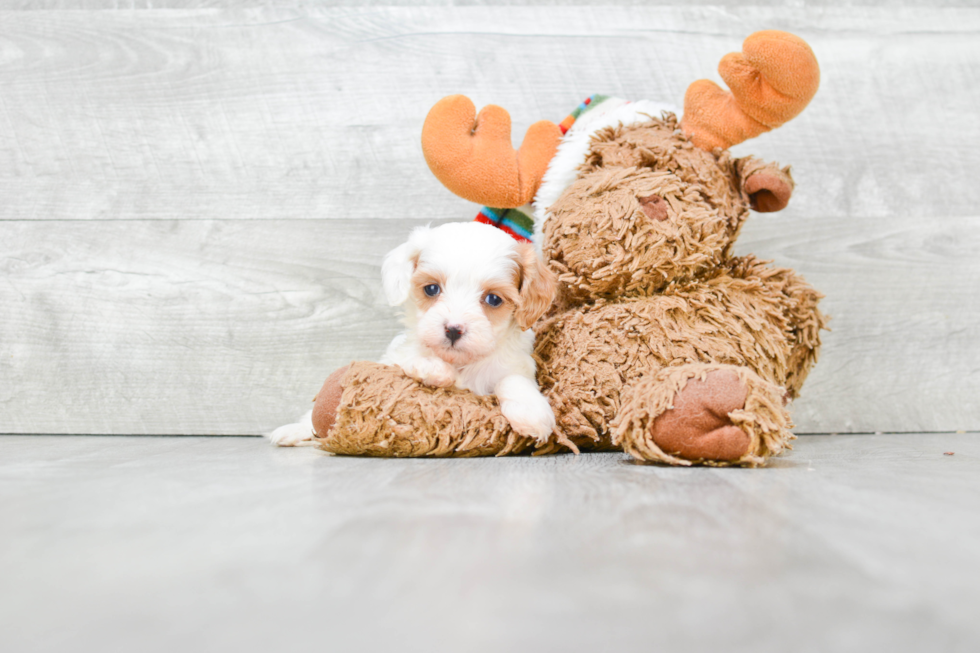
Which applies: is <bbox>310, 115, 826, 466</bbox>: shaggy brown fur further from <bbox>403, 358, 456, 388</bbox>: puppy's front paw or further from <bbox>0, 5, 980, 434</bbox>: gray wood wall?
<bbox>0, 5, 980, 434</bbox>: gray wood wall

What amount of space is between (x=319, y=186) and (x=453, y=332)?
65 centimetres

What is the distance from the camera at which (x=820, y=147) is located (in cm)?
146

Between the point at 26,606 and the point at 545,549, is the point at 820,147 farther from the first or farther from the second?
the point at 26,606

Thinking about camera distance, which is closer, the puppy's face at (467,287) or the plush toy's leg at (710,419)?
the plush toy's leg at (710,419)

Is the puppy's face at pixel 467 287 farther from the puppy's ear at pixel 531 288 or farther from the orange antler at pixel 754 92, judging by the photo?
the orange antler at pixel 754 92

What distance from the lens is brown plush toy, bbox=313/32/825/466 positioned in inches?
37.1

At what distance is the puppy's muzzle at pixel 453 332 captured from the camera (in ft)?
3.18

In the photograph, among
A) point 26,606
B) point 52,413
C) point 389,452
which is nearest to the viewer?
point 26,606

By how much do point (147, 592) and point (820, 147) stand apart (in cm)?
151

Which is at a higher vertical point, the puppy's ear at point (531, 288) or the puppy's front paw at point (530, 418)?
the puppy's ear at point (531, 288)

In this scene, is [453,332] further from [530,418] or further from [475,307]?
[530,418]

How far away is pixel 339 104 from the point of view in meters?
1.45

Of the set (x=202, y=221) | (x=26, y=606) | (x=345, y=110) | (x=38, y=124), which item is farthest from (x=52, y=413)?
(x=26, y=606)

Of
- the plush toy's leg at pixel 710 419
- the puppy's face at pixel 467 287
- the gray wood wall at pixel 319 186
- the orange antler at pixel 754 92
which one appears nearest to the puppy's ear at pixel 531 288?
the puppy's face at pixel 467 287
